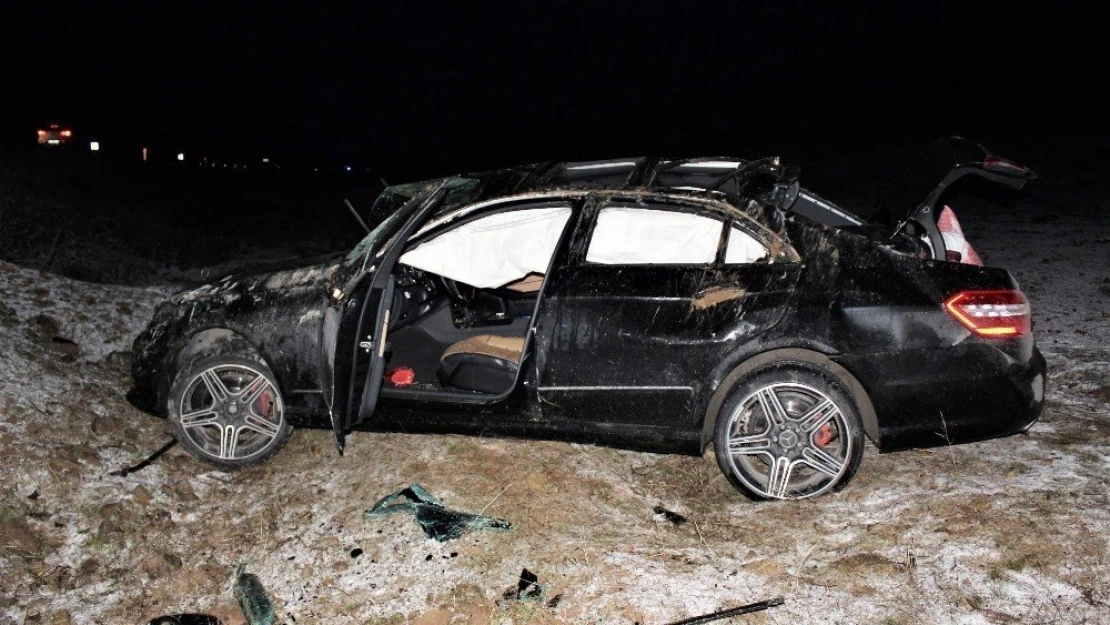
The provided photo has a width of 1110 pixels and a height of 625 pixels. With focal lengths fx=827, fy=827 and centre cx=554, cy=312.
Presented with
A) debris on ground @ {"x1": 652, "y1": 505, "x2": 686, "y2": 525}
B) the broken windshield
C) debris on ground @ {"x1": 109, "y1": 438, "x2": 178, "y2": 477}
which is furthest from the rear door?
debris on ground @ {"x1": 109, "y1": 438, "x2": 178, "y2": 477}

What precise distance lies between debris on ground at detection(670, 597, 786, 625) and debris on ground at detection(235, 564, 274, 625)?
5.83 ft

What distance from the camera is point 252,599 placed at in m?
3.74

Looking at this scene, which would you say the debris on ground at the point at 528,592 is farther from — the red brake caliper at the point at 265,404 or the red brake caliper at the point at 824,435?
the red brake caliper at the point at 265,404

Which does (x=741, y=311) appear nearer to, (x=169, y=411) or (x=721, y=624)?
(x=721, y=624)

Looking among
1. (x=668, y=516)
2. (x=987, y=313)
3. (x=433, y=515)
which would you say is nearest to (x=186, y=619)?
(x=433, y=515)

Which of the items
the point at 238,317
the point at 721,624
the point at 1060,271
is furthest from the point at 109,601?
the point at 1060,271

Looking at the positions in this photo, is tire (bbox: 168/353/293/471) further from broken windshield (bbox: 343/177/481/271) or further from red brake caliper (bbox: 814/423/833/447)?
red brake caliper (bbox: 814/423/833/447)

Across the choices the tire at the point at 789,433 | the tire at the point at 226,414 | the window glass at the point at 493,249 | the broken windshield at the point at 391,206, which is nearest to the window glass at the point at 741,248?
the tire at the point at 789,433

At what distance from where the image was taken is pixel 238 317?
4.79 meters

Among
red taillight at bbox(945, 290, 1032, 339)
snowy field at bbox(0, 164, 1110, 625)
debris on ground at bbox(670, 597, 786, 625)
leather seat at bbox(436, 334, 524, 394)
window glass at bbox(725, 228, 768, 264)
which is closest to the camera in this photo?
debris on ground at bbox(670, 597, 786, 625)

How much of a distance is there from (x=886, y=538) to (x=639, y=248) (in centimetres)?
189

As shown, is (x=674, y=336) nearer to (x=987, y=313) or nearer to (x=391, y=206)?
(x=987, y=313)

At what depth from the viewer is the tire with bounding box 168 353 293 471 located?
4.78 metres

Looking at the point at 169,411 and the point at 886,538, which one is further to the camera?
the point at 169,411
